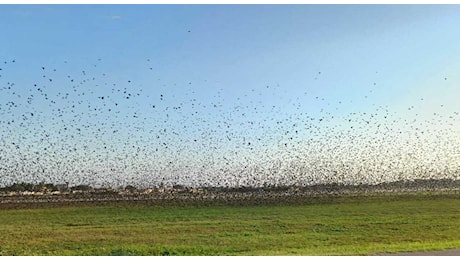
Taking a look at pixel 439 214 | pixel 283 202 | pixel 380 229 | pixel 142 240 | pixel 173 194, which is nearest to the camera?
pixel 142 240

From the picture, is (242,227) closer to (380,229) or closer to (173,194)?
(380,229)

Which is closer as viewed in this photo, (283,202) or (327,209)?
(327,209)

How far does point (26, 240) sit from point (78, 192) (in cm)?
2297

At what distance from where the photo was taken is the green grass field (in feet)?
46.8

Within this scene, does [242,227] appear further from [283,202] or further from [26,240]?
[283,202]

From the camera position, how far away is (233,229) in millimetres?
20188

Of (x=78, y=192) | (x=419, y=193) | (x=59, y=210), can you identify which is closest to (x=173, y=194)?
(x=78, y=192)

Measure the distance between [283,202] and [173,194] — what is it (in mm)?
8136

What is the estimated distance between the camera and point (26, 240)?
17.5 m

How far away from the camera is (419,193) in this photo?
136 feet

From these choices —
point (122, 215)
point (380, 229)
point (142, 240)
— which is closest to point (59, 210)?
point (122, 215)

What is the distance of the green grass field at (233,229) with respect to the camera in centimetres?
1427
